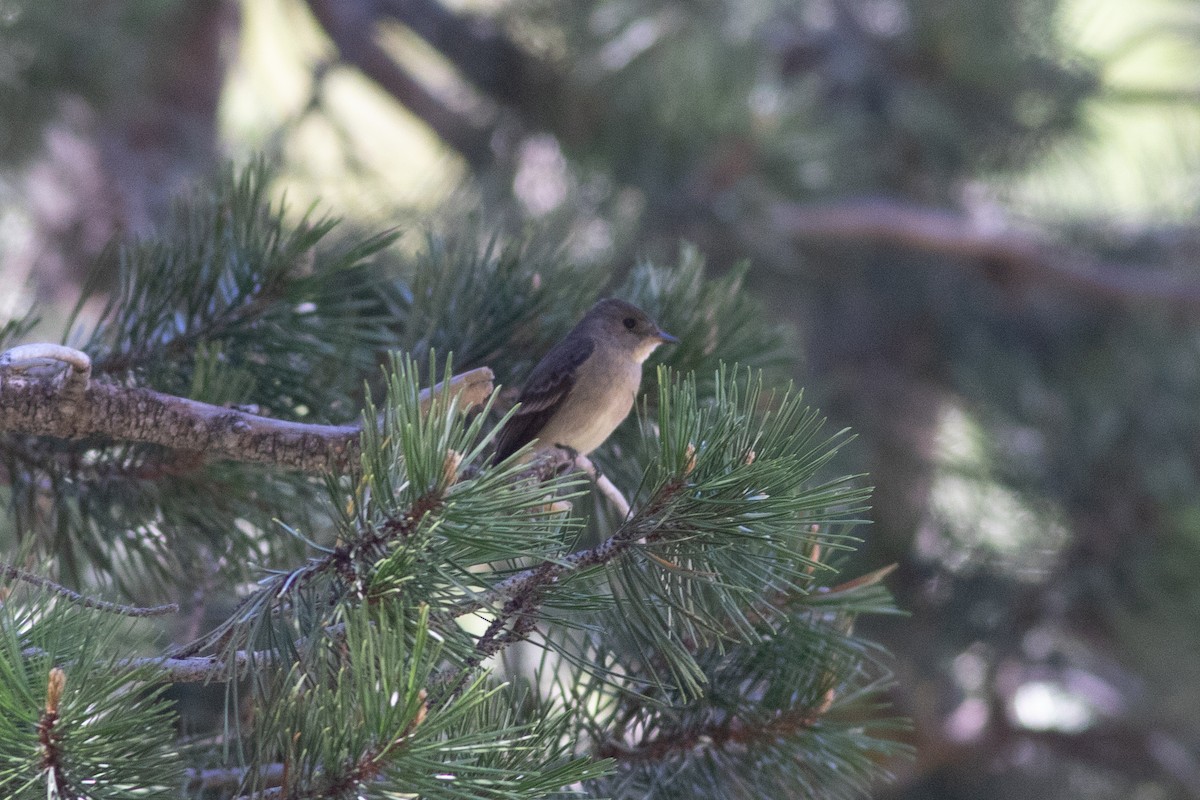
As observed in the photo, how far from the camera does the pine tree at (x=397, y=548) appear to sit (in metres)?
1.14

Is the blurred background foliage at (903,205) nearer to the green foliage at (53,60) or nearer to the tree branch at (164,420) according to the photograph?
the green foliage at (53,60)

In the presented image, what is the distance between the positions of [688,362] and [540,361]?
28cm

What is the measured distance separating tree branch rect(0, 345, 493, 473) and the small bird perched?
69 cm

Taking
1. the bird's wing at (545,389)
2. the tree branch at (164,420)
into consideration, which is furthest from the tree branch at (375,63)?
the tree branch at (164,420)

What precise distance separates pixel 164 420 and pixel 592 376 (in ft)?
3.18

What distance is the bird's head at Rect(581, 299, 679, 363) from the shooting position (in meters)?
2.15

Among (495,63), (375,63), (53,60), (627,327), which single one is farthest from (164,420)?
(375,63)

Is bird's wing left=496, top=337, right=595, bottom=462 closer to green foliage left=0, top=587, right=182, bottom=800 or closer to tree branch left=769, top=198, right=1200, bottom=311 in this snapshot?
green foliage left=0, top=587, right=182, bottom=800

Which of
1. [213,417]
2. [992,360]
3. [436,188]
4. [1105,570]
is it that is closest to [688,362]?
[213,417]

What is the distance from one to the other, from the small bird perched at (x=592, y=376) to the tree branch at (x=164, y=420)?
69 centimetres

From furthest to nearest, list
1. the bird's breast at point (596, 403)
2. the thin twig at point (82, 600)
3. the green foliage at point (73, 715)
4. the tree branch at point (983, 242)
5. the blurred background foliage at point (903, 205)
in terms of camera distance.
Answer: the tree branch at point (983, 242) → the blurred background foliage at point (903, 205) → the bird's breast at point (596, 403) → the thin twig at point (82, 600) → the green foliage at point (73, 715)

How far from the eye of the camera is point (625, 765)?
1614 mm

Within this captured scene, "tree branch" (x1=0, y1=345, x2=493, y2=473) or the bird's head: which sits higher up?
the bird's head

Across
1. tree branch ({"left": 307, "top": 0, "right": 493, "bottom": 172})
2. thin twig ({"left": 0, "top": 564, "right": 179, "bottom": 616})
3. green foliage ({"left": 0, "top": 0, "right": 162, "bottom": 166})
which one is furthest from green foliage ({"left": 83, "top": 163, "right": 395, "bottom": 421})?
tree branch ({"left": 307, "top": 0, "right": 493, "bottom": 172})
